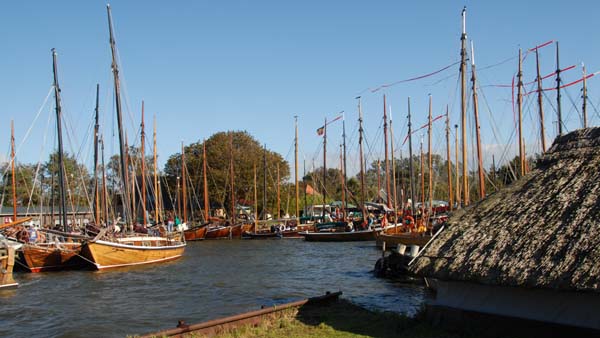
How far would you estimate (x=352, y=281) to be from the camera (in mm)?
27594

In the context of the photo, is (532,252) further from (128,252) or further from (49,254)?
(49,254)

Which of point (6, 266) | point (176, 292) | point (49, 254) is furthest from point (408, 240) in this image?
point (49, 254)

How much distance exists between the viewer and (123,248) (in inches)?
1363

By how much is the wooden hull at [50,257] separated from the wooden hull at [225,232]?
28.3m

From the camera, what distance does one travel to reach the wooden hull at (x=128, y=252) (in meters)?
33.5

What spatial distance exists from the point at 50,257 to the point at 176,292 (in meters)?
11.7

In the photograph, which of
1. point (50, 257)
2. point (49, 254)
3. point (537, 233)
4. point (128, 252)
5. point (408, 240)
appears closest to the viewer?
point (537, 233)

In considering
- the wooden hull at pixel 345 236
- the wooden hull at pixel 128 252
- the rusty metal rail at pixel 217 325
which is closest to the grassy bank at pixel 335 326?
the rusty metal rail at pixel 217 325

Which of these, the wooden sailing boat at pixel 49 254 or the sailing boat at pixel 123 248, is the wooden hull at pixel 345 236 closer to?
the sailing boat at pixel 123 248

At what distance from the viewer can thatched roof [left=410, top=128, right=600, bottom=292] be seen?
11633mm

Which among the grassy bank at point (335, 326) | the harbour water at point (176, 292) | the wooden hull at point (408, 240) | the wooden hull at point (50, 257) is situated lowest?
the harbour water at point (176, 292)

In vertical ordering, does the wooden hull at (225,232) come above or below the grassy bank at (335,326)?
above

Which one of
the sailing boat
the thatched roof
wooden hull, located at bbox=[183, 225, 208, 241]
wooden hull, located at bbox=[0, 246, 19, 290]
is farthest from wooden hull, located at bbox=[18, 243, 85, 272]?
wooden hull, located at bbox=[183, 225, 208, 241]

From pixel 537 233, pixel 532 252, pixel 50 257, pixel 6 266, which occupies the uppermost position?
pixel 537 233
